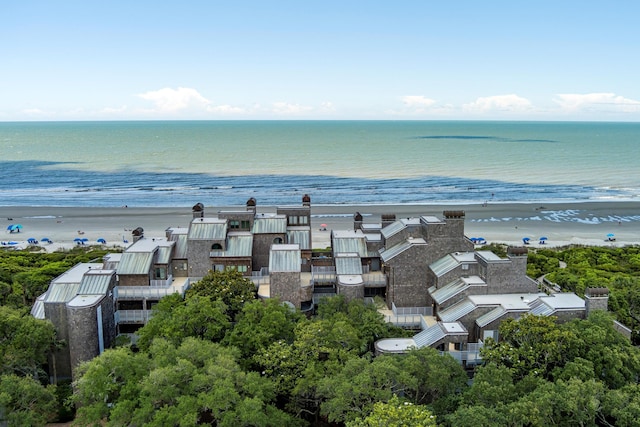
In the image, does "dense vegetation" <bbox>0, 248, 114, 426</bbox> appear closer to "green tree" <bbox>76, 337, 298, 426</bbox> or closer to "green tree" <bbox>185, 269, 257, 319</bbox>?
"green tree" <bbox>76, 337, 298, 426</bbox>

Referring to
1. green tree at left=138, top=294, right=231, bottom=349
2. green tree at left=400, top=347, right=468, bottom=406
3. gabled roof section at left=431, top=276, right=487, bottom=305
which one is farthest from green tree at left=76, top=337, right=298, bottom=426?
gabled roof section at left=431, top=276, right=487, bottom=305

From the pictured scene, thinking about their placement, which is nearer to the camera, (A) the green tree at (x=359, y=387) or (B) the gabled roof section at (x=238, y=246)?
(A) the green tree at (x=359, y=387)

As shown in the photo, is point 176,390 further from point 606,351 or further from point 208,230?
point 606,351

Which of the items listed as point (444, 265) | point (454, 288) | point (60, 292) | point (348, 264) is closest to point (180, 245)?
point (60, 292)

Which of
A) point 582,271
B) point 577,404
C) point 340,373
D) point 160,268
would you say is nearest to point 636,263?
point 582,271

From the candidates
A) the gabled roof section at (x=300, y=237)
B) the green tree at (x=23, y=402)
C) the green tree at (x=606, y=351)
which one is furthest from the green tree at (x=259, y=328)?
the green tree at (x=606, y=351)

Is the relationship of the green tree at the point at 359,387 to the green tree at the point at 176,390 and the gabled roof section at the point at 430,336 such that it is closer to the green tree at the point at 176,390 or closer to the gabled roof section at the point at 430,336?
the green tree at the point at 176,390

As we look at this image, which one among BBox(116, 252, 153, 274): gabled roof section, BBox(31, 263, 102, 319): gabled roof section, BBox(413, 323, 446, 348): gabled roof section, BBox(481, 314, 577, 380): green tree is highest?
BBox(116, 252, 153, 274): gabled roof section
